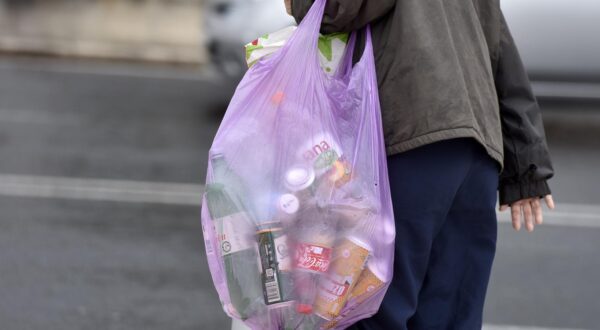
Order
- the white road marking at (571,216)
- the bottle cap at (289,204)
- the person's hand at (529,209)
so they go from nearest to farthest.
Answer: the bottle cap at (289,204) < the person's hand at (529,209) < the white road marking at (571,216)

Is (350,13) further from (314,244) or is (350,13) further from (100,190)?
(100,190)

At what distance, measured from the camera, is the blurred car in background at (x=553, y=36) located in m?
9.14

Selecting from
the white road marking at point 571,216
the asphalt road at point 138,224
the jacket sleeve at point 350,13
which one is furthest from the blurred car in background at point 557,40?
the jacket sleeve at point 350,13

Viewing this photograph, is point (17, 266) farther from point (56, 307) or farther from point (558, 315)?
point (558, 315)

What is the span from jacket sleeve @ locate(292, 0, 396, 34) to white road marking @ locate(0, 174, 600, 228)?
4306mm

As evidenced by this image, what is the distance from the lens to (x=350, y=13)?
236cm

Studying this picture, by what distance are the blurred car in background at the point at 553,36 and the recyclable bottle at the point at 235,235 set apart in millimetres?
6788

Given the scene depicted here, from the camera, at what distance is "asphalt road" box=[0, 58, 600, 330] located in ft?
15.6

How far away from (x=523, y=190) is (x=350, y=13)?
0.70 m

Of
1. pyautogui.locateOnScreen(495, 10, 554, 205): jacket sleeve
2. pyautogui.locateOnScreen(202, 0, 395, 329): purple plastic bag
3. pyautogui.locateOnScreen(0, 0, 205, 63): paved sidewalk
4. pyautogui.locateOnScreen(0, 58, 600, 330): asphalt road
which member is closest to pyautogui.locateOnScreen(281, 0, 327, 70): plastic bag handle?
pyautogui.locateOnScreen(202, 0, 395, 329): purple plastic bag

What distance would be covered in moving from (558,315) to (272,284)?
115 inches

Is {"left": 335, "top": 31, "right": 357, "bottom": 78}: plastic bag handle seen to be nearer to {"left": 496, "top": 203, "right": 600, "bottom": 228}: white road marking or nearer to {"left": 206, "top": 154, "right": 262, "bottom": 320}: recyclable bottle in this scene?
{"left": 206, "top": 154, "right": 262, "bottom": 320}: recyclable bottle

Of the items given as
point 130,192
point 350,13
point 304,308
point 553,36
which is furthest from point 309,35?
point 553,36

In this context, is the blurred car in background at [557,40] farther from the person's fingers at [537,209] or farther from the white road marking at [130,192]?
the person's fingers at [537,209]
